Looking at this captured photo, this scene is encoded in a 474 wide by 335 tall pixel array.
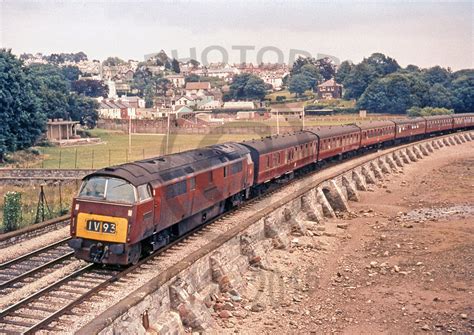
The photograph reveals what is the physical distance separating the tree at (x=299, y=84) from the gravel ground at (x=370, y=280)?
363 feet

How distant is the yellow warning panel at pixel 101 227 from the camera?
15492 millimetres

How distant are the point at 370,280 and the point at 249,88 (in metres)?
110

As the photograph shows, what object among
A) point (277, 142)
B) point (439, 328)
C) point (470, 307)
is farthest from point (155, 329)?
point (277, 142)

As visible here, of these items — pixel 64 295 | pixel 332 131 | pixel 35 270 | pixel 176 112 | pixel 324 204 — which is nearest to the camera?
pixel 64 295

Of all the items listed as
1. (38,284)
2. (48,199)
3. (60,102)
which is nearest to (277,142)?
(48,199)

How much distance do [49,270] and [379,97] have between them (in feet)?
335

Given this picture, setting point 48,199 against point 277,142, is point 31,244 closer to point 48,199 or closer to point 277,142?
point 48,199

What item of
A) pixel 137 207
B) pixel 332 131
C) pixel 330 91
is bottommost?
pixel 137 207

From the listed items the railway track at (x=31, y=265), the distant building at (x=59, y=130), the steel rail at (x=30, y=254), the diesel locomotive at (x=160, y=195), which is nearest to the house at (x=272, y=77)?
the distant building at (x=59, y=130)

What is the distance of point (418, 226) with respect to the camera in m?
31.0

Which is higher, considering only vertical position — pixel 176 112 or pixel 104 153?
pixel 176 112

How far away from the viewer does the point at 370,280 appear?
21906mm

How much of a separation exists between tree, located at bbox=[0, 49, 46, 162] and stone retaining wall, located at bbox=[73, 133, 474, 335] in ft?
108

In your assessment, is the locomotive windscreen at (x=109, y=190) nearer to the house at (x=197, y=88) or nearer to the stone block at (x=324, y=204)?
the stone block at (x=324, y=204)
